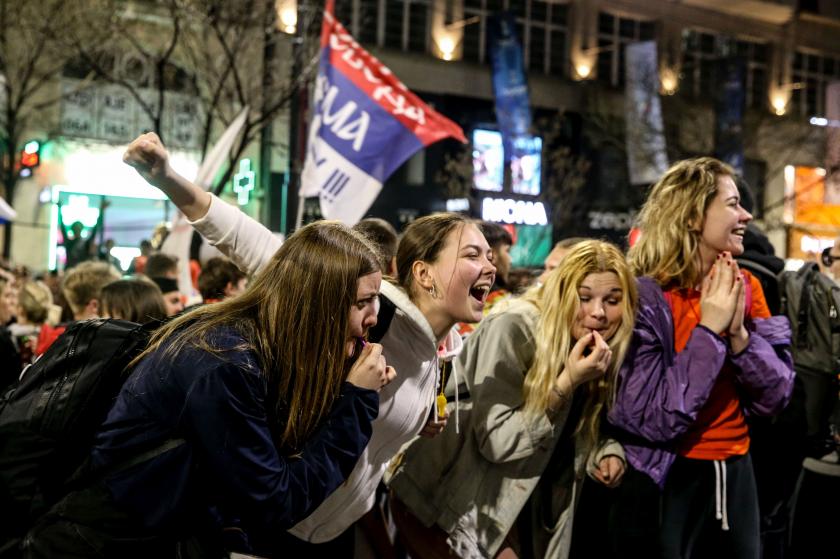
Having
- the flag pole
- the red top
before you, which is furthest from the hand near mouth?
the flag pole

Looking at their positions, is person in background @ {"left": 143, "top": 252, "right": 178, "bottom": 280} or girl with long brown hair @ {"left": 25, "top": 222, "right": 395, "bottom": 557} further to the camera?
person in background @ {"left": 143, "top": 252, "right": 178, "bottom": 280}

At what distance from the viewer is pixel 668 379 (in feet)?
13.0

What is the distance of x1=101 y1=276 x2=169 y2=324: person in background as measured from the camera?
507 cm

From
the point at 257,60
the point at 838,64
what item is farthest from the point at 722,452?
the point at 838,64

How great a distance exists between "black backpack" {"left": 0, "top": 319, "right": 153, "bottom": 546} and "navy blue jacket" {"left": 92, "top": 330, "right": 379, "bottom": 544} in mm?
101

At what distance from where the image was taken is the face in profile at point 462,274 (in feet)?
12.4

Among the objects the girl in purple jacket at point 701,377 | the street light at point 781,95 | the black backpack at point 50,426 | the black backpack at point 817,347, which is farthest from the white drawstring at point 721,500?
the street light at point 781,95

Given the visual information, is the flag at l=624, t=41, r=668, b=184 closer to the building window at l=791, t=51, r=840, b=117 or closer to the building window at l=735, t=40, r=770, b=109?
the building window at l=735, t=40, r=770, b=109

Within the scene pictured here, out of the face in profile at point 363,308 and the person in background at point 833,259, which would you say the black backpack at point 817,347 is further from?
the face in profile at point 363,308

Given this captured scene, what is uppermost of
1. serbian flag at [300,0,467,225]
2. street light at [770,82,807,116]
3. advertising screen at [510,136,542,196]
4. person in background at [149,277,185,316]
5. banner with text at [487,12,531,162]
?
street light at [770,82,807,116]

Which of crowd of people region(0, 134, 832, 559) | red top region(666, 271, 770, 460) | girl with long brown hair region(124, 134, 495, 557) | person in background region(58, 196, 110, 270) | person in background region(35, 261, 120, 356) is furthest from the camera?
person in background region(58, 196, 110, 270)

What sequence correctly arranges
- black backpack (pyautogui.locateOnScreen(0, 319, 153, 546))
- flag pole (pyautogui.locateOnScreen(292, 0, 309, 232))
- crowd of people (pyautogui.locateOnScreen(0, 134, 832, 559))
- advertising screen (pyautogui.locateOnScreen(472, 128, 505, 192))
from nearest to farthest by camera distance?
1. black backpack (pyautogui.locateOnScreen(0, 319, 153, 546))
2. crowd of people (pyautogui.locateOnScreen(0, 134, 832, 559))
3. flag pole (pyautogui.locateOnScreen(292, 0, 309, 232))
4. advertising screen (pyautogui.locateOnScreen(472, 128, 505, 192))

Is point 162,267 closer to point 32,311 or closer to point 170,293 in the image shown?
point 170,293

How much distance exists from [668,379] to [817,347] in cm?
182
